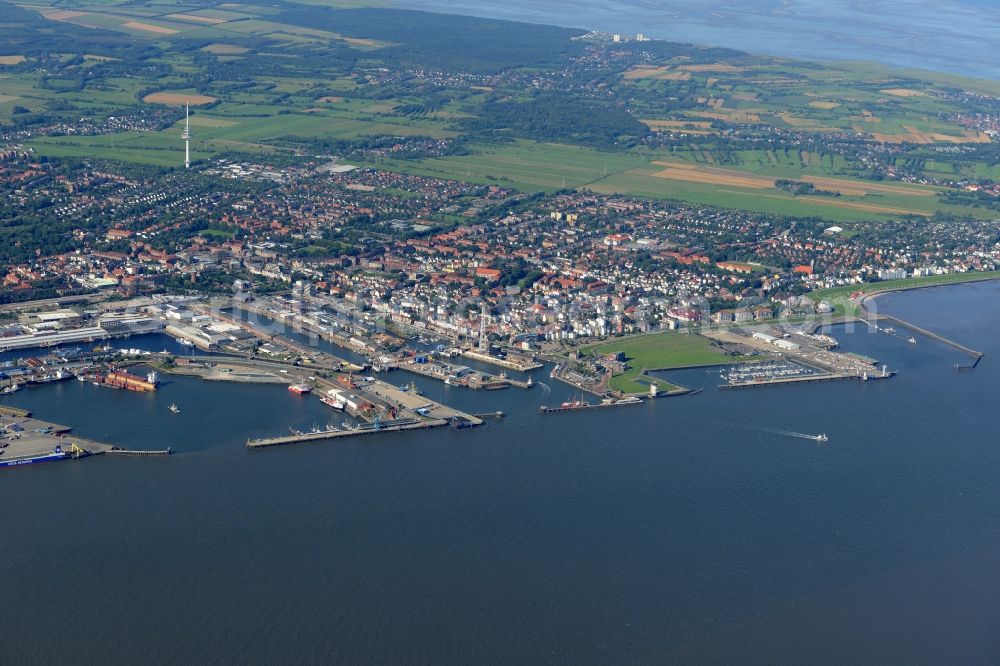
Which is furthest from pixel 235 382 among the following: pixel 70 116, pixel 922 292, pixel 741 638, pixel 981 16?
pixel 981 16

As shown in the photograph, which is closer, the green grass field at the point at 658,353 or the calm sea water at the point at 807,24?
the green grass field at the point at 658,353

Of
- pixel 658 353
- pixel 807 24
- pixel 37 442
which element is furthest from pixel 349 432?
pixel 807 24

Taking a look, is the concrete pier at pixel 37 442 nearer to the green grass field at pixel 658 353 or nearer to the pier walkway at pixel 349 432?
the pier walkway at pixel 349 432

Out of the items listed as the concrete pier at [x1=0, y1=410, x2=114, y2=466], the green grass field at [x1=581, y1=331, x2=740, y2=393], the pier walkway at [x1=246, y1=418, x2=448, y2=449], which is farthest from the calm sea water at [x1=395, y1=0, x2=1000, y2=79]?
the concrete pier at [x1=0, y1=410, x2=114, y2=466]

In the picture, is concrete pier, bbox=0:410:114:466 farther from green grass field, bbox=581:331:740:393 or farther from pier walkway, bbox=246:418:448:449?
green grass field, bbox=581:331:740:393

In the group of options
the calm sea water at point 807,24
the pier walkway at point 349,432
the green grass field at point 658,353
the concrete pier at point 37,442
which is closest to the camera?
the concrete pier at point 37,442

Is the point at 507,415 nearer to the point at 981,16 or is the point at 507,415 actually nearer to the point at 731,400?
the point at 731,400

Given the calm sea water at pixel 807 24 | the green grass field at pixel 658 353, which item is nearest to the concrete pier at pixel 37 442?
the green grass field at pixel 658 353

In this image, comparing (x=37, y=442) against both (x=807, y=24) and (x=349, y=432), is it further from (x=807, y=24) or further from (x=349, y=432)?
(x=807, y=24)
